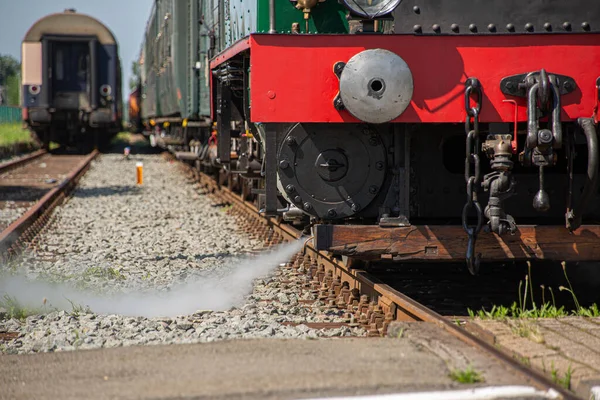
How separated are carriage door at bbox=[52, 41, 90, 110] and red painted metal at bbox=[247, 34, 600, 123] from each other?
731 inches

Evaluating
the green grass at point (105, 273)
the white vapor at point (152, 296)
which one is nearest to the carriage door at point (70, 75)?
the green grass at point (105, 273)

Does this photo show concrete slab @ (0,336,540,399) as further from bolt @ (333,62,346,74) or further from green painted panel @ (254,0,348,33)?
green painted panel @ (254,0,348,33)

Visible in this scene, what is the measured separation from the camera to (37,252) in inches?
287

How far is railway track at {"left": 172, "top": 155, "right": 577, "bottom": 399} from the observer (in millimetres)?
3160

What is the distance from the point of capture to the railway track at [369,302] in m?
3.16

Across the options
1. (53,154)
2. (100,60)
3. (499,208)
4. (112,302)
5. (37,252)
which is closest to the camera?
(499,208)

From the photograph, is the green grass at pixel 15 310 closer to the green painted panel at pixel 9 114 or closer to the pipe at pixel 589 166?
the pipe at pixel 589 166

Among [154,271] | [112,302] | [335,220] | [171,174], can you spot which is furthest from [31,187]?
[335,220]

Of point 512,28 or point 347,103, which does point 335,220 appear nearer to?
point 347,103

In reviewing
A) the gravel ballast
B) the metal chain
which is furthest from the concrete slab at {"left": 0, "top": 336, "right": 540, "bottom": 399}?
the metal chain

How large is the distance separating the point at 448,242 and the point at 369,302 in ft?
2.04

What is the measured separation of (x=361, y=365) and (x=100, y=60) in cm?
2026

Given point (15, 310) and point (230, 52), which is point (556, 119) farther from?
point (15, 310)

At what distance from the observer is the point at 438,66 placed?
4320mm
